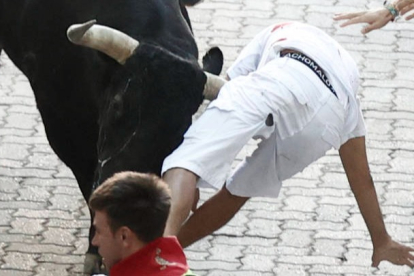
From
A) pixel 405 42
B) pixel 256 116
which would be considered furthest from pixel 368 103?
pixel 256 116

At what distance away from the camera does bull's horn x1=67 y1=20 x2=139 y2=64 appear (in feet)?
19.8

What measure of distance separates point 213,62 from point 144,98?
741mm

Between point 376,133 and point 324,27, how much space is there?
2.04m

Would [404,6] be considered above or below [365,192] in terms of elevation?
above

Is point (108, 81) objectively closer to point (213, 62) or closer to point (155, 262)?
point (213, 62)

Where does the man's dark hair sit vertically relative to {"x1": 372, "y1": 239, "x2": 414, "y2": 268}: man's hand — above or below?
above

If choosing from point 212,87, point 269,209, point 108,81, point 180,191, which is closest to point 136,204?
point 180,191

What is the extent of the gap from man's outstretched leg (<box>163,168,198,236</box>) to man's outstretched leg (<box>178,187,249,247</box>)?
0.89 m

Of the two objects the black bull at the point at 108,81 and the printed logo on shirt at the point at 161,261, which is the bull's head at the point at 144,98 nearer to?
the black bull at the point at 108,81

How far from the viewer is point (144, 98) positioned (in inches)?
235

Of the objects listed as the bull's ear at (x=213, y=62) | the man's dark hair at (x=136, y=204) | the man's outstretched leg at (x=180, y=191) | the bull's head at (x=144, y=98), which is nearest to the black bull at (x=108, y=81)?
the bull's head at (x=144, y=98)

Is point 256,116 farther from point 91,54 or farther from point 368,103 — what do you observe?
point 368,103

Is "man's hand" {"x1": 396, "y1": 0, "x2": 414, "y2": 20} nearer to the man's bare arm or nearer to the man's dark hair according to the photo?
the man's bare arm

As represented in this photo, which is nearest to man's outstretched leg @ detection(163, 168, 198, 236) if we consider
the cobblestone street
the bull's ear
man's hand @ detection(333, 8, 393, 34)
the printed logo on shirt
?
the bull's ear
